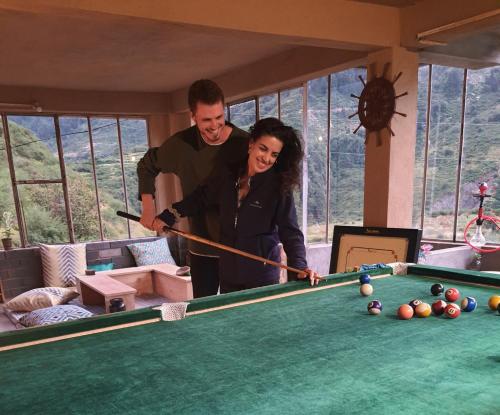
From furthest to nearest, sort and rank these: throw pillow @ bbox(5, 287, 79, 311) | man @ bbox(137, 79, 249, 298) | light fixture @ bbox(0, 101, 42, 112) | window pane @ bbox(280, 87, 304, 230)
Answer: light fixture @ bbox(0, 101, 42, 112)
window pane @ bbox(280, 87, 304, 230)
throw pillow @ bbox(5, 287, 79, 311)
man @ bbox(137, 79, 249, 298)

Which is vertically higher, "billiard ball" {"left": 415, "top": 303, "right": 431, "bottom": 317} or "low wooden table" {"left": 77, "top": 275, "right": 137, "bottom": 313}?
"billiard ball" {"left": 415, "top": 303, "right": 431, "bottom": 317}

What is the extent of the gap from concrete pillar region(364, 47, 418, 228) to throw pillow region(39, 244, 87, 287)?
445cm

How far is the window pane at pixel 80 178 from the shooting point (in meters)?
6.75

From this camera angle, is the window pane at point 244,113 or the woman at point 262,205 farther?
the window pane at point 244,113

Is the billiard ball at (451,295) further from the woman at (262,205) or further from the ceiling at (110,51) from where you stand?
the ceiling at (110,51)

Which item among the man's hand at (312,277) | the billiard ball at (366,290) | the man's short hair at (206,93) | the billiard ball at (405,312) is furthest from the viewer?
the man's short hair at (206,93)

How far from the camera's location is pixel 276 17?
2885mm

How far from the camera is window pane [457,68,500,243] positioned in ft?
21.3

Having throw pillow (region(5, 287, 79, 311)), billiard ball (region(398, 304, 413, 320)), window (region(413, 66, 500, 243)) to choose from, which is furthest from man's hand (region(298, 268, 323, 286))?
window (region(413, 66, 500, 243))

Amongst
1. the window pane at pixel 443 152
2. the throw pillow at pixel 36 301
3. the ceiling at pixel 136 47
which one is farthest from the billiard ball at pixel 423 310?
the window pane at pixel 443 152

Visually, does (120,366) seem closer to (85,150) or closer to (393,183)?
(393,183)

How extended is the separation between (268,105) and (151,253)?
2.91 m

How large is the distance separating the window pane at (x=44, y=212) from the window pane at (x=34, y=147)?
191 mm

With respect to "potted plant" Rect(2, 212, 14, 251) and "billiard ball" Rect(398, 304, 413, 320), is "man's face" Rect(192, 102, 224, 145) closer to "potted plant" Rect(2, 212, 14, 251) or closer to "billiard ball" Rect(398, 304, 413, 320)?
"billiard ball" Rect(398, 304, 413, 320)
